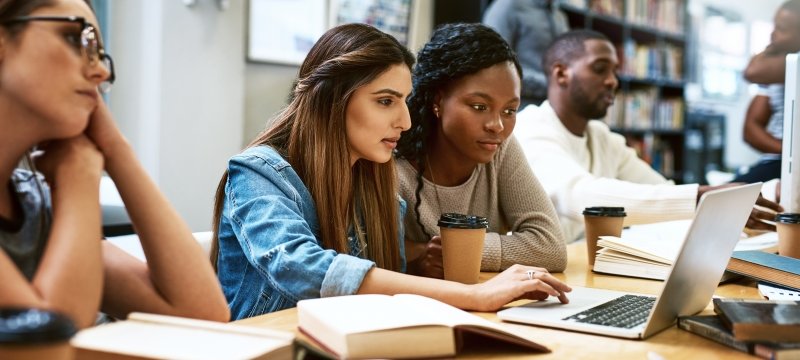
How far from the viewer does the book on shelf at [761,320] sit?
38.3 inches

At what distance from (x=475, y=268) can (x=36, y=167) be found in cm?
75

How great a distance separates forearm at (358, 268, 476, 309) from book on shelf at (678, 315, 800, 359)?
318 mm

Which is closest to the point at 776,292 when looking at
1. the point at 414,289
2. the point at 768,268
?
the point at 768,268

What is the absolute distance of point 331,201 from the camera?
1.47m

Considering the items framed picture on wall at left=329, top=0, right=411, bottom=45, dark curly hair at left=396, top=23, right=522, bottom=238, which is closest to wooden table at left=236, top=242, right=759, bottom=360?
dark curly hair at left=396, top=23, right=522, bottom=238

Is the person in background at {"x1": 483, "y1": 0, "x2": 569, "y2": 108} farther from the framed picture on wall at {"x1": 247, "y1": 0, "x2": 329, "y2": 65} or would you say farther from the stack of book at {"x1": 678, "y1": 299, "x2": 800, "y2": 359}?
the stack of book at {"x1": 678, "y1": 299, "x2": 800, "y2": 359}

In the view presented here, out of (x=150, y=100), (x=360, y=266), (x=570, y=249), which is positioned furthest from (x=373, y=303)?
(x=150, y=100)

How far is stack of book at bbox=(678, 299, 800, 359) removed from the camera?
96 centimetres

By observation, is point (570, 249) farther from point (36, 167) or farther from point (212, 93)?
point (212, 93)

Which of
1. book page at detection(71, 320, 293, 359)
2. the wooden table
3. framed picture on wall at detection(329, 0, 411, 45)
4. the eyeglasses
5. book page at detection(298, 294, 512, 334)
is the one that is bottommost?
the wooden table

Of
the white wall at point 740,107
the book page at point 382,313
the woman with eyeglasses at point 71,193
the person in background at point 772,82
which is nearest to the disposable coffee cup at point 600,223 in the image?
the book page at point 382,313

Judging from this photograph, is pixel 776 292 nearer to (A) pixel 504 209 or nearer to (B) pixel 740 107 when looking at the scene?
(A) pixel 504 209

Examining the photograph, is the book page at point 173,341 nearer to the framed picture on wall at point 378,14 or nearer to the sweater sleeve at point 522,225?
the sweater sleeve at point 522,225

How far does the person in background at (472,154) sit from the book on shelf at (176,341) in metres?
0.89
